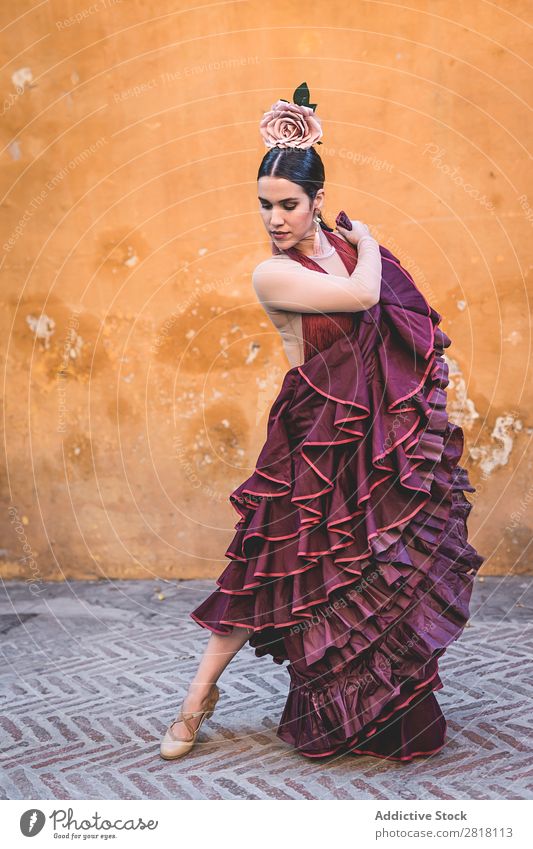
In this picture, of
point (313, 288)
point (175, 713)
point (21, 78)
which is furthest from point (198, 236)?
point (175, 713)

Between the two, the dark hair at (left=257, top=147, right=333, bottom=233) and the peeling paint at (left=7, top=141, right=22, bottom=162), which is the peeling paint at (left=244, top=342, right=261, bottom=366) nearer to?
the peeling paint at (left=7, top=141, right=22, bottom=162)

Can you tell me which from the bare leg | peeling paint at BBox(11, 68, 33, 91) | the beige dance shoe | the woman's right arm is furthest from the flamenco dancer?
peeling paint at BBox(11, 68, 33, 91)

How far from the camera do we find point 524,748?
11.5 feet

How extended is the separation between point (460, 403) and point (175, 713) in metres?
2.63

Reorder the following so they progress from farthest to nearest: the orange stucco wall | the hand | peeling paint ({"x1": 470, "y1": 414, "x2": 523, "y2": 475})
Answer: peeling paint ({"x1": 470, "y1": 414, "x2": 523, "y2": 475}) < the orange stucco wall < the hand

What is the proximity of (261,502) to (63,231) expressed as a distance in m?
3.19

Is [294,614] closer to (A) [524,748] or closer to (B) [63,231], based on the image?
(A) [524,748]

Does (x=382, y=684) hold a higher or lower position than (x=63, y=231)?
lower

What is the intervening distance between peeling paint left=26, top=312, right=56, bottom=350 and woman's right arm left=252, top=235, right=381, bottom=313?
3.03 metres

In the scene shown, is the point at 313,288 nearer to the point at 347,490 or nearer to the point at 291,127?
the point at 291,127

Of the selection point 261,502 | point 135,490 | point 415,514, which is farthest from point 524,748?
point 135,490

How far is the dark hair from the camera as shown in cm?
324
